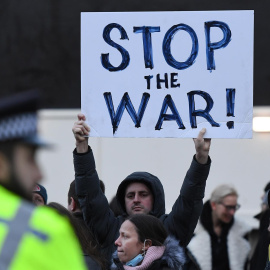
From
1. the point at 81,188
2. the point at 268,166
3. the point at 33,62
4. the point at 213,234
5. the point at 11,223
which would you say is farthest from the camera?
the point at 33,62

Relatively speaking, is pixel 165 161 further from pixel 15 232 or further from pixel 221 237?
pixel 15 232

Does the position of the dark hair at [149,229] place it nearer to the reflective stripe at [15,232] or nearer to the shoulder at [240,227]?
the reflective stripe at [15,232]

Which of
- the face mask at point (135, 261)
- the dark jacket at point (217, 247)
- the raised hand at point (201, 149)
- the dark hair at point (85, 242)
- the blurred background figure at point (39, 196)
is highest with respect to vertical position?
the raised hand at point (201, 149)

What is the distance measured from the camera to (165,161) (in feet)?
30.3

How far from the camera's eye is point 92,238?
16.9 ft

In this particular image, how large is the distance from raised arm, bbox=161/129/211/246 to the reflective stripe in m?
2.92

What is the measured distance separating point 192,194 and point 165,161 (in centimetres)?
431

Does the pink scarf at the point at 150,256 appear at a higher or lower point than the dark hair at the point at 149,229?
lower

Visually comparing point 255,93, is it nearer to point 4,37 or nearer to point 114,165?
point 114,165

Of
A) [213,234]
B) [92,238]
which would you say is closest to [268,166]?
[213,234]

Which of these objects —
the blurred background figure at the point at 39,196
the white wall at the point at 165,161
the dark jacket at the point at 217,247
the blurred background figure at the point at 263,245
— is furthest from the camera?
the white wall at the point at 165,161

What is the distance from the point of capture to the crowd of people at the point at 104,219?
1991 mm

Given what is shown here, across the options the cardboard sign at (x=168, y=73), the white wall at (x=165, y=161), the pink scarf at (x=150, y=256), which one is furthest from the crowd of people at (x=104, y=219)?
the white wall at (x=165, y=161)

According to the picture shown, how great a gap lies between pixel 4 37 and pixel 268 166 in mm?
3119
